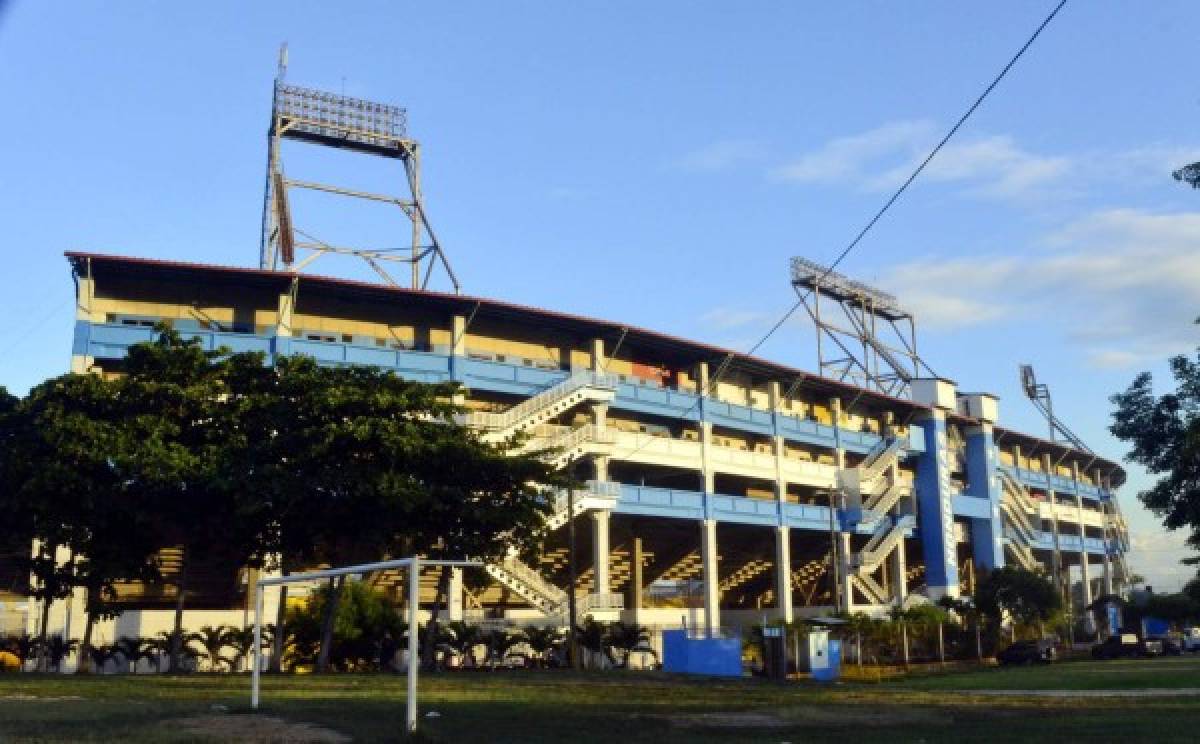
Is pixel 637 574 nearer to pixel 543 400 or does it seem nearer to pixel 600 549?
pixel 600 549

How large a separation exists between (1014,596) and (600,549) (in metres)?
25.9

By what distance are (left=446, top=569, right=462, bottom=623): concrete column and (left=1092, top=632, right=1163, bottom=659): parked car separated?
36866 mm

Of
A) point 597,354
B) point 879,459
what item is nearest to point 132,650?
point 597,354

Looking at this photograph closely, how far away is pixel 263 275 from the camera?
49.0 meters

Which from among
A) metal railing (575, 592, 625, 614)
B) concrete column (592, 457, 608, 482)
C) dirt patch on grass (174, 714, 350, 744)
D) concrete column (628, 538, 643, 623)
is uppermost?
concrete column (592, 457, 608, 482)

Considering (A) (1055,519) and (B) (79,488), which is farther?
(A) (1055,519)

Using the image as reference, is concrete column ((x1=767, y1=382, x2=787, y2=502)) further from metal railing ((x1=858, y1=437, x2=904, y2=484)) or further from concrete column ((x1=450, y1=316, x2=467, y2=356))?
concrete column ((x1=450, y1=316, x2=467, y2=356))

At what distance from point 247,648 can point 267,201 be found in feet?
86.9

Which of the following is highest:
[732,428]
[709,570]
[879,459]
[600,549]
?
[732,428]

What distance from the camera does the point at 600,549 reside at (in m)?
53.4

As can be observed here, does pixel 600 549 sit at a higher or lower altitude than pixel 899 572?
higher

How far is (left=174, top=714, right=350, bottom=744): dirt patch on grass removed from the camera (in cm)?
1488

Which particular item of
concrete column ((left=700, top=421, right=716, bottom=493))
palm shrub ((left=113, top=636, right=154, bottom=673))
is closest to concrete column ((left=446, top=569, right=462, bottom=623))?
palm shrub ((left=113, top=636, right=154, bottom=673))

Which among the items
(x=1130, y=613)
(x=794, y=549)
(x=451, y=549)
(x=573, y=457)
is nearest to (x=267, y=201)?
(x=573, y=457)
